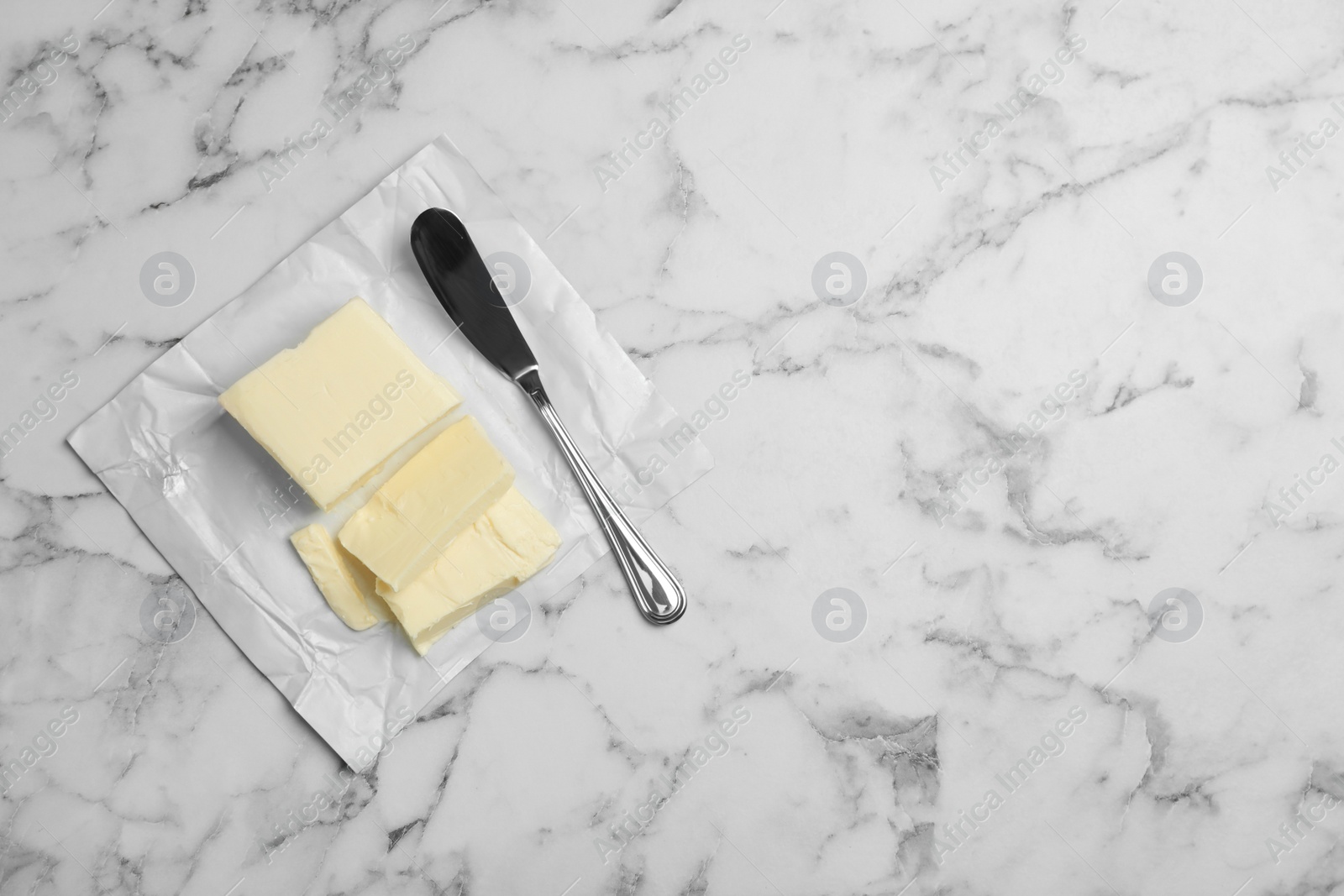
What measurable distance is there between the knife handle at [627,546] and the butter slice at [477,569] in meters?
0.09

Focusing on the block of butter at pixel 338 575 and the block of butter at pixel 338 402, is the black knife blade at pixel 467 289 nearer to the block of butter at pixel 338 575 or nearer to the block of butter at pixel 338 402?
the block of butter at pixel 338 402

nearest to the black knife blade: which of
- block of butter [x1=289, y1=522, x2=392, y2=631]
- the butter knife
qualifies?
the butter knife

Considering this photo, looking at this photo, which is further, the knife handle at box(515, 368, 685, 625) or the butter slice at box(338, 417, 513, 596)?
the knife handle at box(515, 368, 685, 625)

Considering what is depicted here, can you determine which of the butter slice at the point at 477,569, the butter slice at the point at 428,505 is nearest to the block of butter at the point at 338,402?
the butter slice at the point at 428,505

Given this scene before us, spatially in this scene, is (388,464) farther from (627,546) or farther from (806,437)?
(806,437)

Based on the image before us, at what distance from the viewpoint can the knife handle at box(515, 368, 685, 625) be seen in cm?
131

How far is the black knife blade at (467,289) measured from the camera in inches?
50.2

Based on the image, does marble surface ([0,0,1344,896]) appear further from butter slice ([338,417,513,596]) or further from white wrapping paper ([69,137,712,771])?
butter slice ([338,417,513,596])

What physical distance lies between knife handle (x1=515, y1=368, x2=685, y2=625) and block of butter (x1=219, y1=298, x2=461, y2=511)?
0.17 m

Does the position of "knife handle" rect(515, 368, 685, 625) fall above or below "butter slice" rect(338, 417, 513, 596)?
below

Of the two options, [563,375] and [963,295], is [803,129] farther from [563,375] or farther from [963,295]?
[563,375]

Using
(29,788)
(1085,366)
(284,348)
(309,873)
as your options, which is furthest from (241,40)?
(1085,366)

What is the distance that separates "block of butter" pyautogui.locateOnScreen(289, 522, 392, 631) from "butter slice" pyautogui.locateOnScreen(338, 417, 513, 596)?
6cm

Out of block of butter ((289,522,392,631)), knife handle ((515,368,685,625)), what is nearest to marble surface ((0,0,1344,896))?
knife handle ((515,368,685,625))
